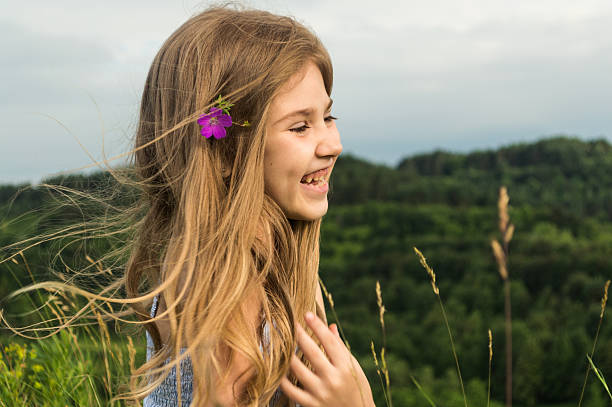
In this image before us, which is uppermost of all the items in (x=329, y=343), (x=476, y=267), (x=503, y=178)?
(x=329, y=343)

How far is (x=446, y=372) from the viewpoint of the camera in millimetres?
34375

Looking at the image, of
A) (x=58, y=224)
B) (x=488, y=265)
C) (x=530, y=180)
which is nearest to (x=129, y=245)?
(x=58, y=224)

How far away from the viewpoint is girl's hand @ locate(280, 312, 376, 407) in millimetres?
1396

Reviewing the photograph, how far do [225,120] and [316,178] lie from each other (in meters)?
0.37

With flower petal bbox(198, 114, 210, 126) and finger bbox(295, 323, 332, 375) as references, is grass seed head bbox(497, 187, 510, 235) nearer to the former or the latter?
finger bbox(295, 323, 332, 375)

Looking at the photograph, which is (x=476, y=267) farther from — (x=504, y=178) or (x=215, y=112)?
(x=215, y=112)

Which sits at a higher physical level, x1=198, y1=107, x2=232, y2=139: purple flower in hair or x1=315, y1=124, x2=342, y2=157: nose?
x1=198, y1=107, x2=232, y2=139: purple flower in hair

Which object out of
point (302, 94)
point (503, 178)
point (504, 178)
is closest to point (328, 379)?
point (302, 94)

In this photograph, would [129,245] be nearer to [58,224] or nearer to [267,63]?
[58,224]

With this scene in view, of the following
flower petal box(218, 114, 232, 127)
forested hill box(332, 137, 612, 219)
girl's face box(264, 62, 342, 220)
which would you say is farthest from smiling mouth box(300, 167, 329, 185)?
forested hill box(332, 137, 612, 219)

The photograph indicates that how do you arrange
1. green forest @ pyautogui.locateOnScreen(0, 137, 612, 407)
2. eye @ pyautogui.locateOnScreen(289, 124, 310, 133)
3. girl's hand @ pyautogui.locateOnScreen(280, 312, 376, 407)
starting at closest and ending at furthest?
1. girl's hand @ pyautogui.locateOnScreen(280, 312, 376, 407)
2. eye @ pyautogui.locateOnScreen(289, 124, 310, 133)
3. green forest @ pyautogui.locateOnScreen(0, 137, 612, 407)

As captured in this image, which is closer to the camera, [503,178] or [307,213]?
[307,213]

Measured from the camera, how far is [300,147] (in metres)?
1.78

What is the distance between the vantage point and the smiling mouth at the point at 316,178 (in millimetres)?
1851
